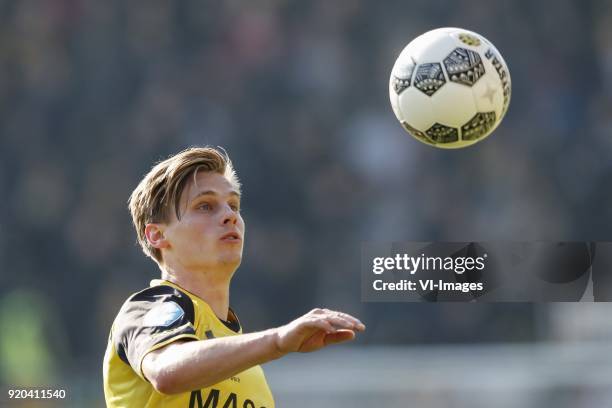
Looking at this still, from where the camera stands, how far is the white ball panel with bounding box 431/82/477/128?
5.88 metres

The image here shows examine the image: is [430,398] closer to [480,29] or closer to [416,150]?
[416,150]

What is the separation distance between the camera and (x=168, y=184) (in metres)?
4.69

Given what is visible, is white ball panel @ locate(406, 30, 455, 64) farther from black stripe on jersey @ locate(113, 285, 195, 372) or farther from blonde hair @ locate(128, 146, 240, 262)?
black stripe on jersey @ locate(113, 285, 195, 372)

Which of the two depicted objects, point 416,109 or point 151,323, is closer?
point 151,323

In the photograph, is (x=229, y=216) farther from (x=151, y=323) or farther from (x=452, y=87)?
(x=452, y=87)

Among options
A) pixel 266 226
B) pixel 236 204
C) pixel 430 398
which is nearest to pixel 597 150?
pixel 266 226

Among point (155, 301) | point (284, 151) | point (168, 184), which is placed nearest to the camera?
point (155, 301)

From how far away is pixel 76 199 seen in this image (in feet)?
43.4

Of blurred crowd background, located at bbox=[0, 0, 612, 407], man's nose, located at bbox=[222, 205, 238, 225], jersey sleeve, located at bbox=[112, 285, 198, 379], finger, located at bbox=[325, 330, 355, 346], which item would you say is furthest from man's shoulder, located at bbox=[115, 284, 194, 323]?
blurred crowd background, located at bbox=[0, 0, 612, 407]

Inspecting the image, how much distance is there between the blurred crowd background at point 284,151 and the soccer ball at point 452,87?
17.8 feet

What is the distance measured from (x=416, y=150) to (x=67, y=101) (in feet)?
14.3

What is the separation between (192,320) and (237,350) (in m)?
0.79

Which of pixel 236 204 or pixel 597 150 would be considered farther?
pixel 597 150

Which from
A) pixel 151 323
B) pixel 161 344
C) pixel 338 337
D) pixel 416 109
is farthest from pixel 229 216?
pixel 416 109
